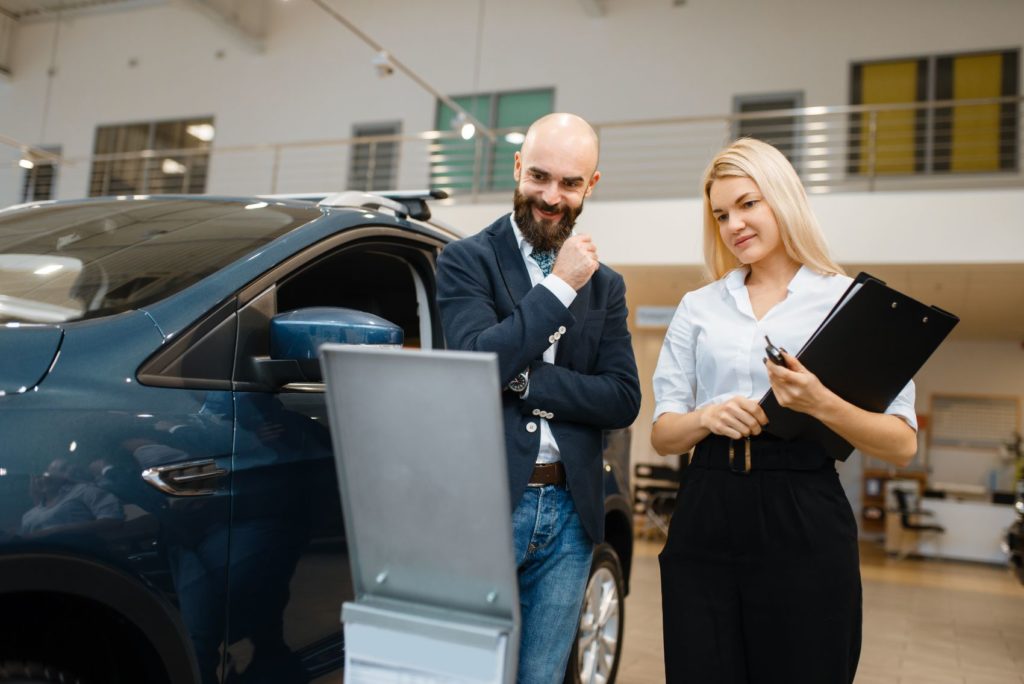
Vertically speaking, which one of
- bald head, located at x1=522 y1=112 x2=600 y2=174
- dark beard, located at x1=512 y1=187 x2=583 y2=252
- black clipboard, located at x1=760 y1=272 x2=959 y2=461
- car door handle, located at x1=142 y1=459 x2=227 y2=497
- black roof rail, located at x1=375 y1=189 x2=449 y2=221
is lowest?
car door handle, located at x1=142 y1=459 x2=227 y2=497

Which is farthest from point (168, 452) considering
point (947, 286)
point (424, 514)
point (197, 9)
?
point (197, 9)

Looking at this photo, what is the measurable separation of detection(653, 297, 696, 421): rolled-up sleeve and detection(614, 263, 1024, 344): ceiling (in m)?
5.81

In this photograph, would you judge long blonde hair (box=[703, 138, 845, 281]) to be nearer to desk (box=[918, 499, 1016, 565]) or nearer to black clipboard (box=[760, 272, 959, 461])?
black clipboard (box=[760, 272, 959, 461])

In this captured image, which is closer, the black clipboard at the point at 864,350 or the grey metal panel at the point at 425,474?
the grey metal panel at the point at 425,474

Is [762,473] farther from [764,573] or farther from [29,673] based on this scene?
[29,673]

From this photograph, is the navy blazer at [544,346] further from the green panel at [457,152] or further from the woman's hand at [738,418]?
the green panel at [457,152]

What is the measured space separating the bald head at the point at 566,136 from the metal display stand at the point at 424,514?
70 centimetres

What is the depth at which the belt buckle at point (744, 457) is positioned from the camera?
4.88 ft

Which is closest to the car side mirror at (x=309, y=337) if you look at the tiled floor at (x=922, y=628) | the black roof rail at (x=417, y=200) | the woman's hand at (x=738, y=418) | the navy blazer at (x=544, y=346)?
the navy blazer at (x=544, y=346)

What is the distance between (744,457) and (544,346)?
0.39m

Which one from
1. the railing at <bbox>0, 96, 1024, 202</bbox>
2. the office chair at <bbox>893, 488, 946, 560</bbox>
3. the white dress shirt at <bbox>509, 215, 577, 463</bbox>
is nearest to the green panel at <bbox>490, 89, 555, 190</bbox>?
the railing at <bbox>0, 96, 1024, 202</bbox>

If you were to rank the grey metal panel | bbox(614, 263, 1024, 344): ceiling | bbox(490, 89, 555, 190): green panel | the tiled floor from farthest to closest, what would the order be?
bbox(490, 89, 555, 190): green panel → bbox(614, 263, 1024, 344): ceiling → the tiled floor → the grey metal panel

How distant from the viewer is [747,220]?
155 cm

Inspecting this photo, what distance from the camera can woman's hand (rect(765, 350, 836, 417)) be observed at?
1.35m
